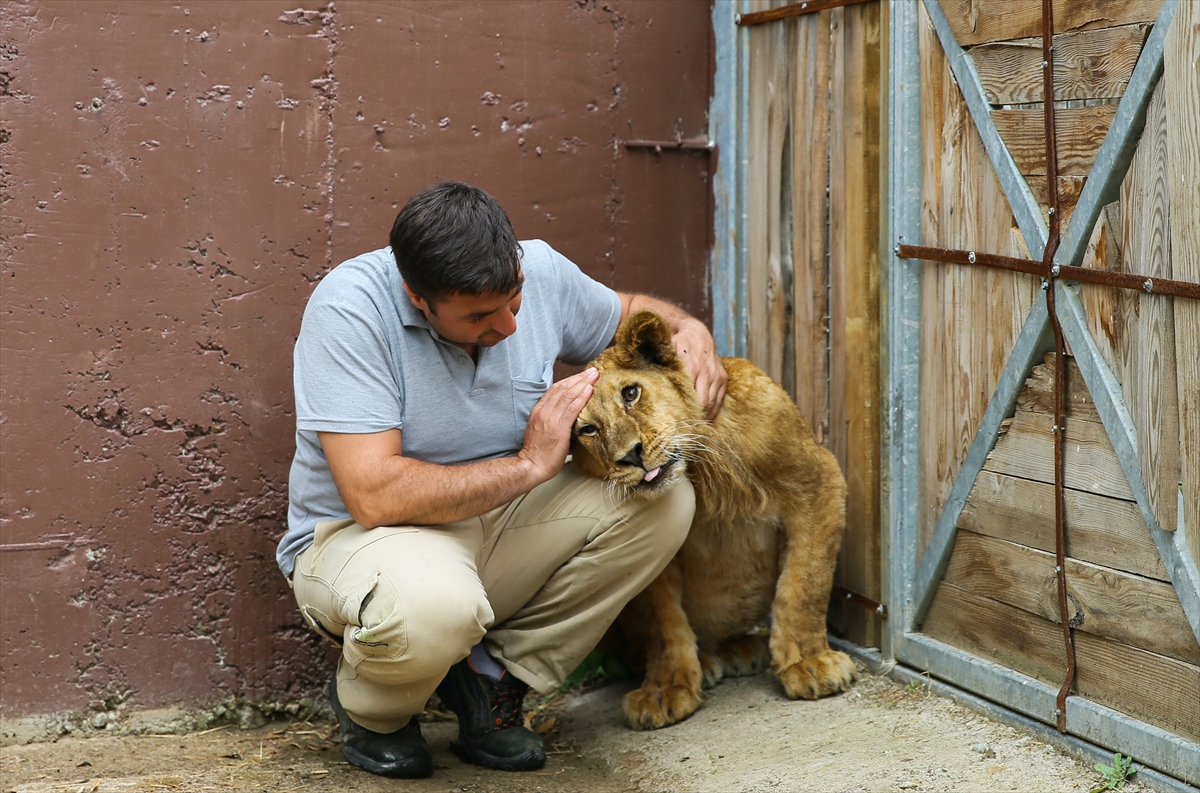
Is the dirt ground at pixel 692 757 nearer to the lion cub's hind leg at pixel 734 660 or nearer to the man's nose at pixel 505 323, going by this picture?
the lion cub's hind leg at pixel 734 660

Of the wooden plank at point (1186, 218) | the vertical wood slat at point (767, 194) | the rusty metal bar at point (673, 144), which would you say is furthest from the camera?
the rusty metal bar at point (673, 144)

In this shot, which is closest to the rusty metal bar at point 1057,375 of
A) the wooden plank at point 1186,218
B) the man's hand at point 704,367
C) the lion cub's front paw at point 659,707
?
the wooden plank at point 1186,218

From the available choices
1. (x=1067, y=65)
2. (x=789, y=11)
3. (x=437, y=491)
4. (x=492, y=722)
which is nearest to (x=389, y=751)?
(x=492, y=722)

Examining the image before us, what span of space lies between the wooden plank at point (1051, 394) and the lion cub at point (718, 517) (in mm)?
856

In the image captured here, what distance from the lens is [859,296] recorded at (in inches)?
170

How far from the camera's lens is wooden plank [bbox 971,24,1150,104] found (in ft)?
10.2

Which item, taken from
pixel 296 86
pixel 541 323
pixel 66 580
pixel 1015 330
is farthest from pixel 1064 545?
pixel 66 580

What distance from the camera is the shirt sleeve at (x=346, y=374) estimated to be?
139 inches

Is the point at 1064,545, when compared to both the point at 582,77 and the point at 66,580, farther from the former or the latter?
the point at 66,580

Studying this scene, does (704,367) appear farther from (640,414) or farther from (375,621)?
(375,621)

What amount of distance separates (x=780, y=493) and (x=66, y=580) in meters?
2.60

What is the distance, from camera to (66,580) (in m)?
4.07

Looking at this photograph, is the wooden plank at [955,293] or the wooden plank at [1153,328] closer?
the wooden plank at [1153,328]

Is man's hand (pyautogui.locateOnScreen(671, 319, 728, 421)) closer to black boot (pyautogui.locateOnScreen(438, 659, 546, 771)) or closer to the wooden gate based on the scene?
the wooden gate
